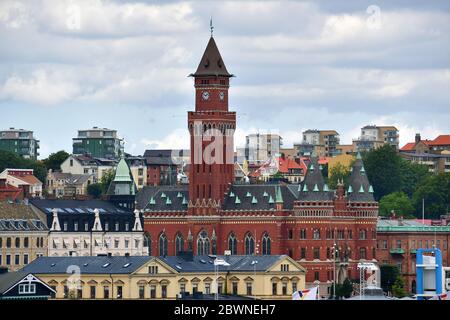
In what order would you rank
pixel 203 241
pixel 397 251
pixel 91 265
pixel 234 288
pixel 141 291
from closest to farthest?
pixel 141 291 < pixel 91 265 < pixel 234 288 < pixel 203 241 < pixel 397 251

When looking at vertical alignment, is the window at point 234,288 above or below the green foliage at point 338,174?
below

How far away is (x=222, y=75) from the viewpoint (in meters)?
123

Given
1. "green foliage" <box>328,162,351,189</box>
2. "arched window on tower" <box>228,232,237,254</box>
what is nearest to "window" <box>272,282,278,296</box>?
"arched window on tower" <box>228,232,237,254</box>

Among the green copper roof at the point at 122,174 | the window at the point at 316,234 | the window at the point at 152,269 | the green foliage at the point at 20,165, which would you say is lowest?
the window at the point at 152,269

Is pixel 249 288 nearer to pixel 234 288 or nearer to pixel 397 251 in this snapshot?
pixel 234 288

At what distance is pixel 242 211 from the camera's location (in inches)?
4771

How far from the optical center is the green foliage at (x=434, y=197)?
158 metres

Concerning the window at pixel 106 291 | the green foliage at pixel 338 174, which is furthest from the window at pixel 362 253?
the green foliage at pixel 338 174

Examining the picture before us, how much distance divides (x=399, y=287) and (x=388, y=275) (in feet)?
23.4

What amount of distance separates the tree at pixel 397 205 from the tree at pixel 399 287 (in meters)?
37.0

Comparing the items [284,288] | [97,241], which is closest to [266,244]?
[97,241]

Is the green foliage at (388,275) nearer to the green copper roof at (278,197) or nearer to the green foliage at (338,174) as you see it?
the green copper roof at (278,197)

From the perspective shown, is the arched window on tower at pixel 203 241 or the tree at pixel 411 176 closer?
the arched window on tower at pixel 203 241

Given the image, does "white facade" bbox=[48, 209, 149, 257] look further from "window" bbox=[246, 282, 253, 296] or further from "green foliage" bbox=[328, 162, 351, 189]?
"green foliage" bbox=[328, 162, 351, 189]
